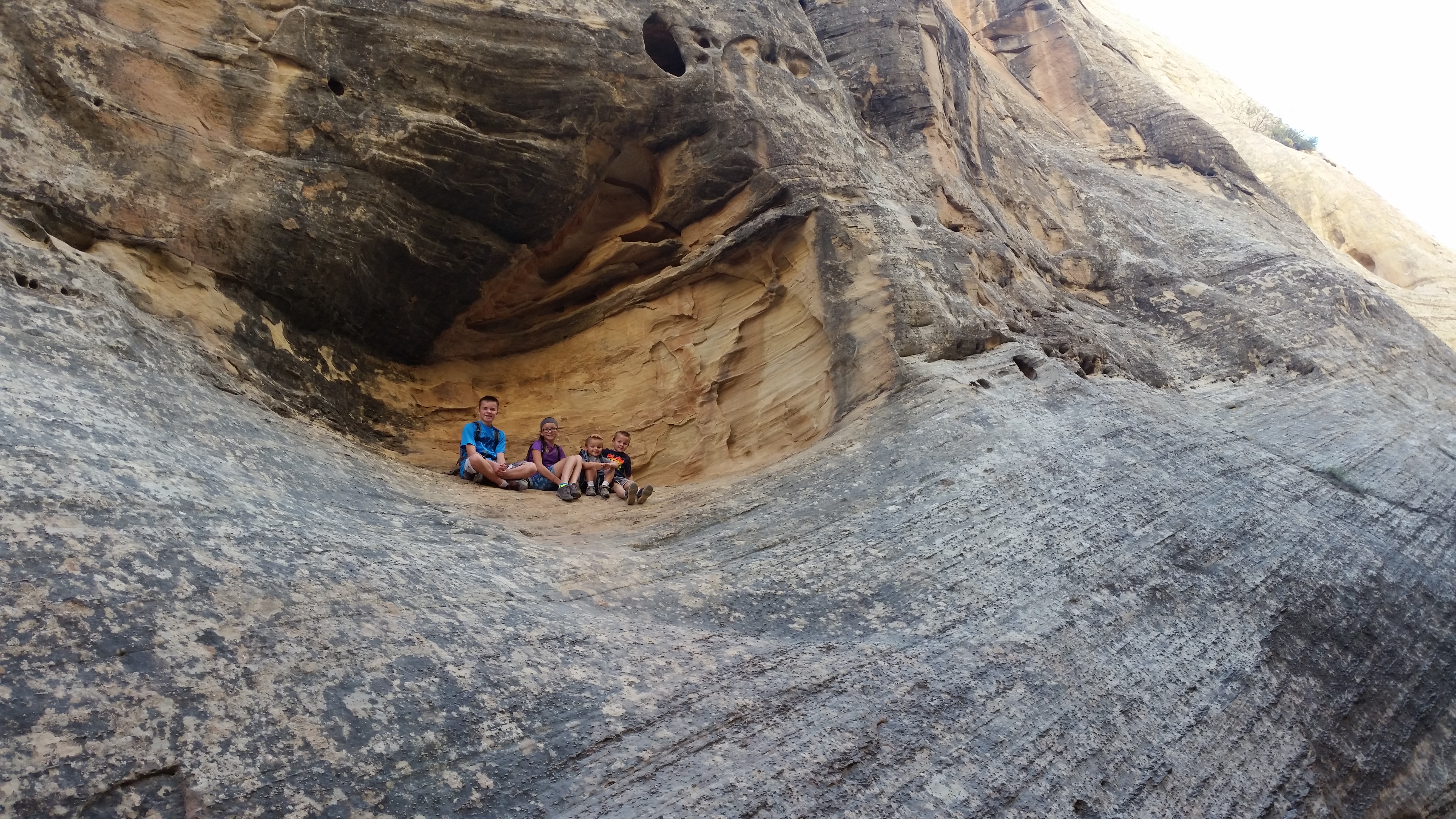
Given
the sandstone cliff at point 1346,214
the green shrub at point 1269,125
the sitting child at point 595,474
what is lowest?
the sitting child at point 595,474

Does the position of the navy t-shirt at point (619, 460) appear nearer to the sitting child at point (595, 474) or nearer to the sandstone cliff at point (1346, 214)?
the sitting child at point (595, 474)

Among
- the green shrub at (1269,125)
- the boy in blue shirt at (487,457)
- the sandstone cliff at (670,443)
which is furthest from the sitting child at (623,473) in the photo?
the green shrub at (1269,125)

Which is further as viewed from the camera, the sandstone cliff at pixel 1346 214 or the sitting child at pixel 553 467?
the sandstone cliff at pixel 1346 214

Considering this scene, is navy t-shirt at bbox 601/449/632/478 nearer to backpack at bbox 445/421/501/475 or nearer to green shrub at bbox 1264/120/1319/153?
backpack at bbox 445/421/501/475

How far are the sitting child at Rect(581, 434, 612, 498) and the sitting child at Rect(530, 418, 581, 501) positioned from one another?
0.09 m

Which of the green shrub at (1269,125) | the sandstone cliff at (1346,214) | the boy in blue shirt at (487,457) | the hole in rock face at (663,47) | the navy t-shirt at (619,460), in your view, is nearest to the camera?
the boy in blue shirt at (487,457)

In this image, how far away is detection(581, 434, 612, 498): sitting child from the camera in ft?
26.1

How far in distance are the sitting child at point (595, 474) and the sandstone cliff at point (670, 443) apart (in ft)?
2.43

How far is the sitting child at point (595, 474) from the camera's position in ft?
26.1

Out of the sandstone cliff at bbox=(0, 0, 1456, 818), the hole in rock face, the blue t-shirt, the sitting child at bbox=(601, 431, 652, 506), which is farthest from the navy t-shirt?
the hole in rock face

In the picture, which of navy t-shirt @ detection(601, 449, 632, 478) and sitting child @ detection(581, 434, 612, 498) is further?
navy t-shirt @ detection(601, 449, 632, 478)

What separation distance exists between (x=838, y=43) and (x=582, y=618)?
8787mm

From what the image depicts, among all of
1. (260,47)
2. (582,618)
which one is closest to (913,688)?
(582,618)

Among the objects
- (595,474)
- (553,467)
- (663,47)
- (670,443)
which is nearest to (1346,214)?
(663,47)
